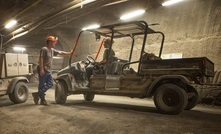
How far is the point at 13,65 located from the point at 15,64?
0.08 meters

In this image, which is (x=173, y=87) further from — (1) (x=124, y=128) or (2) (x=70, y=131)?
(2) (x=70, y=131)

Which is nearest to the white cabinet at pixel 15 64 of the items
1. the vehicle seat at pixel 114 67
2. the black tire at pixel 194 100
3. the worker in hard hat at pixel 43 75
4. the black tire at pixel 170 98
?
the worker in hard hat at pixel 43 75

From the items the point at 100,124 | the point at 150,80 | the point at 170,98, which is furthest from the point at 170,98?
the point at 100,124

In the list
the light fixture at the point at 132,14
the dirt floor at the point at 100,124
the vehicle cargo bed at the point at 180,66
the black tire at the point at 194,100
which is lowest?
the dirt floor at the point at 100,124

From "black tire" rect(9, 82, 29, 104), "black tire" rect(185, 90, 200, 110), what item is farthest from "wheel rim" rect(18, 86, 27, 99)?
"black tire" rect(185, 90, 200, 110)

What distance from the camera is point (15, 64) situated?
6586mm

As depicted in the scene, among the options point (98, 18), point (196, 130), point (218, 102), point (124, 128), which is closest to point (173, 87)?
point (196, 130)

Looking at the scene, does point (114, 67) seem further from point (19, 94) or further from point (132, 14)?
point (132, 14)

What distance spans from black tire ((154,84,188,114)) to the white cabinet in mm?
4508

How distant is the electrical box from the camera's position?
6.27m

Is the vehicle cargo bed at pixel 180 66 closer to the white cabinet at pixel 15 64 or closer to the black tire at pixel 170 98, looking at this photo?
the black tire at pixel 170 98

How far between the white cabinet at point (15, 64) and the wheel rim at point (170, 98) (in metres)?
4.69

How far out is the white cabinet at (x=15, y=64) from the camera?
635cm

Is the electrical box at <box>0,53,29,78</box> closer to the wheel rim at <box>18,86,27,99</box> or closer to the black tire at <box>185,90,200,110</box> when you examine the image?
the wheel rim at <box>18,86,27,99</box>
